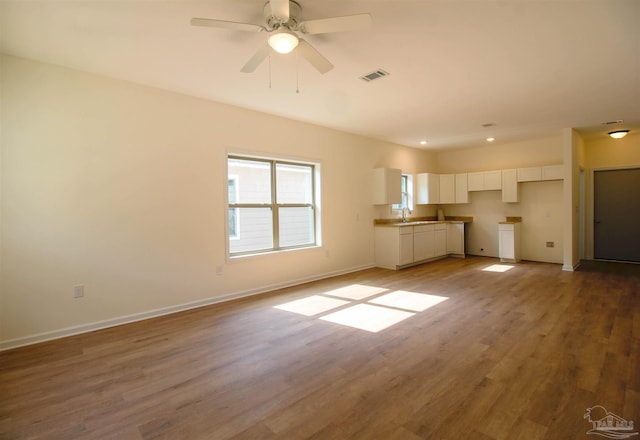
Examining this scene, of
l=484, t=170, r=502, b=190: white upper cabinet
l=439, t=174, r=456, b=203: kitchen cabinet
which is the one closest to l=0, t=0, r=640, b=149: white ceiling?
l=484, t=170, r=502, b=190: white upper cabinet

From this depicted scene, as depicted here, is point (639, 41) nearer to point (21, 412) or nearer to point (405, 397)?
point (405, 397)

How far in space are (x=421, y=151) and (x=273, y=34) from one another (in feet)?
21.2

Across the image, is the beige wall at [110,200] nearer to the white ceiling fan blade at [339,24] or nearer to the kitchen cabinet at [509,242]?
the white ceiling fan blade at [339,24]

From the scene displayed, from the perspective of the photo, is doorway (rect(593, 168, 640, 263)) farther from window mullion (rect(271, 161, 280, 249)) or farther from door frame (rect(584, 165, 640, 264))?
window mullion (rect(271, 161, 280, 249))

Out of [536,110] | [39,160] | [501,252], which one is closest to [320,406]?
[39,160]

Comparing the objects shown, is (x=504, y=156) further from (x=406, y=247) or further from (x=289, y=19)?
(x=289, y=19)

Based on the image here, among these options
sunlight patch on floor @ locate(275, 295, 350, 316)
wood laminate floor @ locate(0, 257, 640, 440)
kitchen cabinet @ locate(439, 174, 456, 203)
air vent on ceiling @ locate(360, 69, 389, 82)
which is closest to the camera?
wood laminate floor @ locate(0, 257, 640, 440)

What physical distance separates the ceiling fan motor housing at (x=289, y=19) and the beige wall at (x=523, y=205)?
658cm

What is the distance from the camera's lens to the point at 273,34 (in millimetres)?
2156

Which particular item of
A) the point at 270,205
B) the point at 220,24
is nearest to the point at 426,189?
the point at 270,205

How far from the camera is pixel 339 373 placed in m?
2.38

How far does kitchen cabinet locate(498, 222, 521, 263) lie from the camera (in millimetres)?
6688

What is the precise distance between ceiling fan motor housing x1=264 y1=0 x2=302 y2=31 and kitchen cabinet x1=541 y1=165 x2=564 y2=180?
250 inches

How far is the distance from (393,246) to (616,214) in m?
4.84
